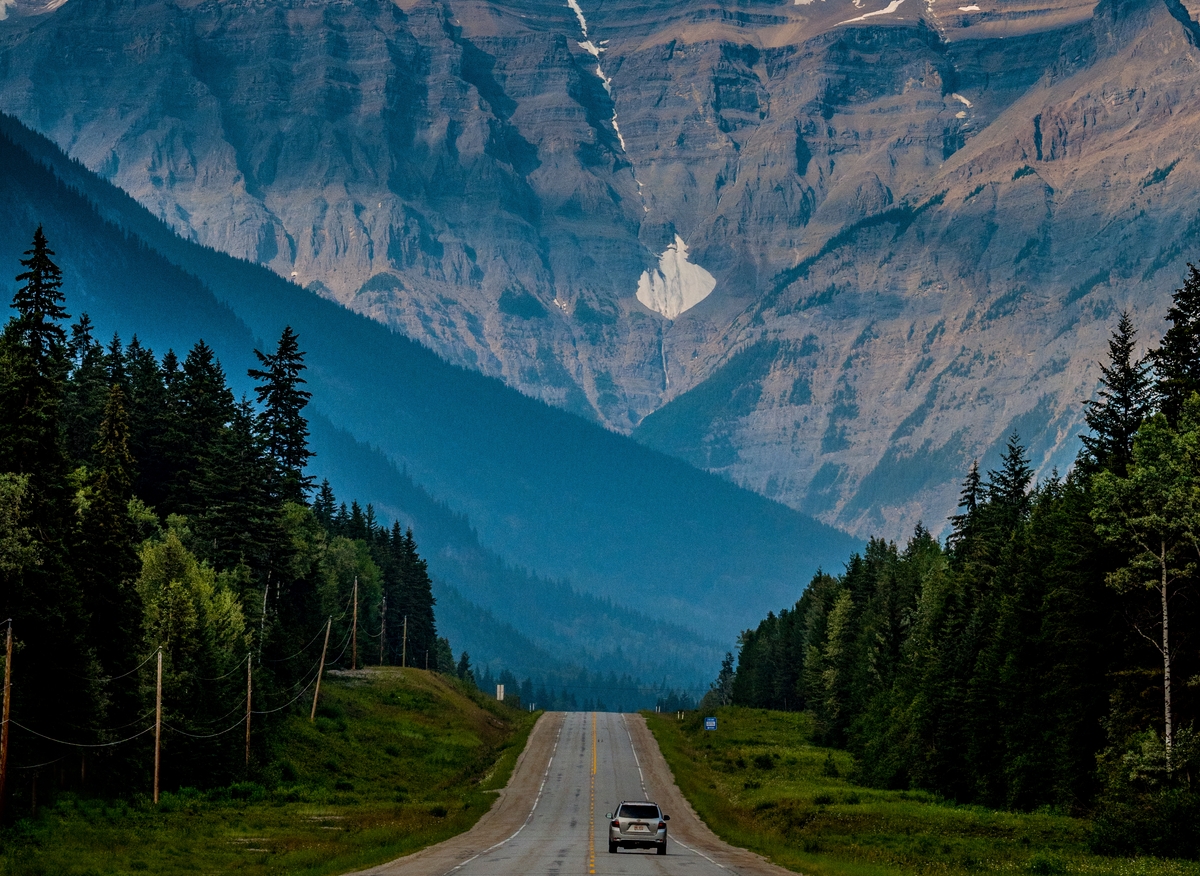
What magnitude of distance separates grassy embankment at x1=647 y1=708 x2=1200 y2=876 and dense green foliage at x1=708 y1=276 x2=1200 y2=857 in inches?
116

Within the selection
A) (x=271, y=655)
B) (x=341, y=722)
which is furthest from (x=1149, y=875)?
(x=341, y=722)

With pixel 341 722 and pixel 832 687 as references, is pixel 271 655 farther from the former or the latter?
pixel 832 687

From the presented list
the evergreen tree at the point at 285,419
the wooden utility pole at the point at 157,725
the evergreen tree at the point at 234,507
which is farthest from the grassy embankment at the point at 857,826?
the evergreen tree at the point at 285,419

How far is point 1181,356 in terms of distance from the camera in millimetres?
81625

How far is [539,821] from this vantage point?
3647 inches

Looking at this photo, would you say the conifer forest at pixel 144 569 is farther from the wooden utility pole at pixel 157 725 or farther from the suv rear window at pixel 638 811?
the suv rear window at pixel 638 811

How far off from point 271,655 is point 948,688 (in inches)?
Answer: 1934

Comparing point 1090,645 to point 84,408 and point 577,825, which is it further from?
point 84,408

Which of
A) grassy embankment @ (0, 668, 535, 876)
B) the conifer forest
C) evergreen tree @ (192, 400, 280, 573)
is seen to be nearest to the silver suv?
grassy embankment @ (0, 668, 535, 876)

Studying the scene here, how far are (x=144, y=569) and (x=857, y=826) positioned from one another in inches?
1704

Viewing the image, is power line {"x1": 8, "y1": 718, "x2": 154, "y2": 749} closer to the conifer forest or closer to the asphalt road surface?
the conifer forest

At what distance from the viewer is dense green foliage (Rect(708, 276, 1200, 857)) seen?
71.5m

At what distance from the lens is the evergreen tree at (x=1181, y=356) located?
263 feet

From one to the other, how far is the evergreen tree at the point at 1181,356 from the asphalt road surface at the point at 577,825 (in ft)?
96.2
